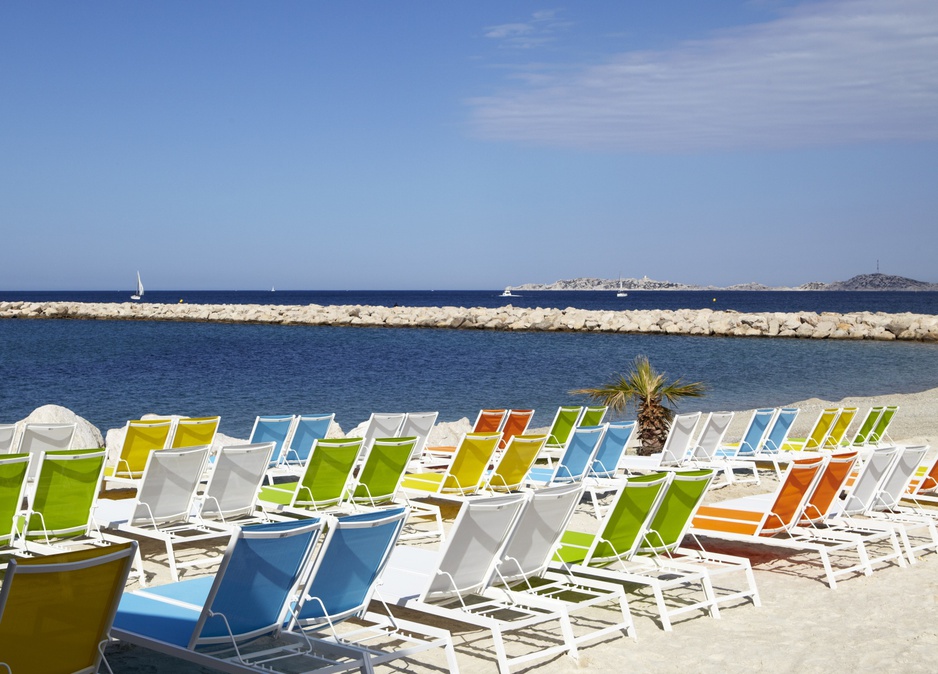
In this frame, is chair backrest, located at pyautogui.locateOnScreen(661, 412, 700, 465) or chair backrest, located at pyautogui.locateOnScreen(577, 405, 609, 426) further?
chair backrest, located at pyautogui.locateOnScreen(577, 405, 609, 426)

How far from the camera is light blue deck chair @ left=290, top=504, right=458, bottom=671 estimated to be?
429 centimetres

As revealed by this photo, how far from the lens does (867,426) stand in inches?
480

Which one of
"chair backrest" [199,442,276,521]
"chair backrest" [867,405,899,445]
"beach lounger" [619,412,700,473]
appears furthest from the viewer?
"chair backrest" [867,405,899,445]

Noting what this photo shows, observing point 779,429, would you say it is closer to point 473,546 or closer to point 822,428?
point 822,428

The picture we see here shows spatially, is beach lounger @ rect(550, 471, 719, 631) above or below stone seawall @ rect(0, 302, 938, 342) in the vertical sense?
below

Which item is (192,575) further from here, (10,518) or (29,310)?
(29,310)

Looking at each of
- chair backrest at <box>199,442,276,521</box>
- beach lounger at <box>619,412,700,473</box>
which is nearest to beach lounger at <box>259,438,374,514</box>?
chair backrest at <box>199,442,276,521</box>

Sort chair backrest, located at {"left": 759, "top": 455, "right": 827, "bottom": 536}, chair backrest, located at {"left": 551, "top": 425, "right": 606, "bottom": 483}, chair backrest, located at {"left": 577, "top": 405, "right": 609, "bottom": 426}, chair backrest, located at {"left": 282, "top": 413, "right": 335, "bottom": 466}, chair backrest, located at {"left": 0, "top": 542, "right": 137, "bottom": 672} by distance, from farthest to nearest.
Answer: chair backrest, located at {"left": 577, "top": 405, "right": 609, "bottom": 426} < chair backrest, located at {"left": 282, "top": 413, "right": 335, "bottom": 466} < chair backrest, located at {"left": 551, "top": 425, "right": 606, "bottom": 483} < chair backrest, located at {"left": 759, "top": 455, "right": 827, "bottom": 536} < chair backrest, located at {"left": 0, "top": 542, "right": 137, "bottom": 672}

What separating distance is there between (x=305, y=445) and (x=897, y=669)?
21.7 ft

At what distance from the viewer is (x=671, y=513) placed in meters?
6.01

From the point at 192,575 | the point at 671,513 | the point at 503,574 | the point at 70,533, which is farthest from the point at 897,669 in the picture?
the point at 70,533

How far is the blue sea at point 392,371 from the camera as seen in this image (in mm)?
23656

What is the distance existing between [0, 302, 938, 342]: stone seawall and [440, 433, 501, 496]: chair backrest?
42.0 metres

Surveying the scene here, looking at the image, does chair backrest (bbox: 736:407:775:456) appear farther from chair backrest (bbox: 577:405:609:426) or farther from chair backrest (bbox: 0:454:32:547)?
chair backrest (bbox: 0:454:32:547)
